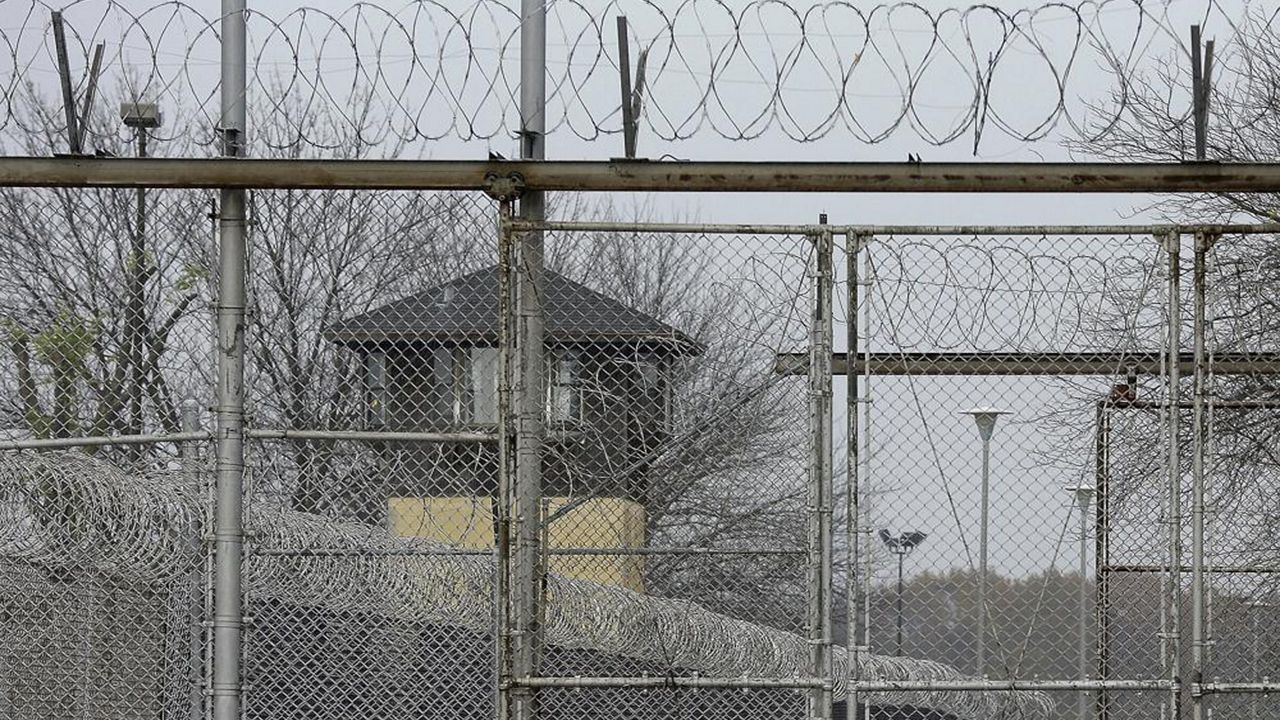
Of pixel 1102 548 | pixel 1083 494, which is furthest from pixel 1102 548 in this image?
pixel 1083 494

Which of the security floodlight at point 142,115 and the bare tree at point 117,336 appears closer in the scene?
the security floodlight at point 142,115

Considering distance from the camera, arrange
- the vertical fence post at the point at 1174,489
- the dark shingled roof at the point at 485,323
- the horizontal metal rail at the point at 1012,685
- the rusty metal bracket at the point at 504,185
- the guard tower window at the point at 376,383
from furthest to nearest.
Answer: the guard tower window at the point at 376,383, the dark shingled roof at the point at 485,323, the rusty metal bracket at the point at 504,185, the vertical fence post at the point at 1174,489, the horizontal metal rail at the point at 1012,685

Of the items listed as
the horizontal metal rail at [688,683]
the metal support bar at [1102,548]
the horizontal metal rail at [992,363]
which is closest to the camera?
the horizontal metal rail at [688,683]

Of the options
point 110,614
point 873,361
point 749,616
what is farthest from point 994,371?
point 110,614

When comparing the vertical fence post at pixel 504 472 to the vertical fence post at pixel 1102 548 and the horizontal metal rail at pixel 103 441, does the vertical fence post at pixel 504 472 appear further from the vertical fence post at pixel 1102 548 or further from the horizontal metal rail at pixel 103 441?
the vertical fence post at pixel 1102 548

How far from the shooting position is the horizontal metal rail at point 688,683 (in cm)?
593

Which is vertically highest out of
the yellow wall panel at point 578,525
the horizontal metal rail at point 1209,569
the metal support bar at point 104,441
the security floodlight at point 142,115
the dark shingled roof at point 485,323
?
the security floodlight at point 142,115

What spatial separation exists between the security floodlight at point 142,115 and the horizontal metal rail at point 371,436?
138cm

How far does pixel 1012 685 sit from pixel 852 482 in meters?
0.98

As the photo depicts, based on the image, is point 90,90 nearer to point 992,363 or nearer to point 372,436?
point 372,436

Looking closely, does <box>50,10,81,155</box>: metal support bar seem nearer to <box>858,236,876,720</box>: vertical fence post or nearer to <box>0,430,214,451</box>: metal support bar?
<box>0,430,214,451</box>: metal support bar

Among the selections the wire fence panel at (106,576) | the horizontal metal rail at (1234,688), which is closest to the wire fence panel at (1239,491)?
the horizontal metal rail at (1234,688)

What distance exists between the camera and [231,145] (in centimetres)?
639

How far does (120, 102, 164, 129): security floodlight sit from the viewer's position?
638cm
